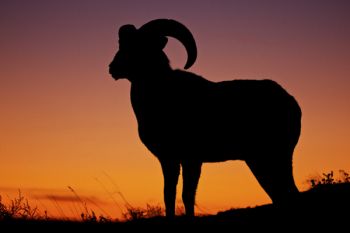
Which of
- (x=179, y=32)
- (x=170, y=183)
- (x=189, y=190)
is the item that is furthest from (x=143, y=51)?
(x=189, y=190)

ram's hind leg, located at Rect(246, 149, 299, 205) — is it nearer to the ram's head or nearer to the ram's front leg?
the ram's front leg

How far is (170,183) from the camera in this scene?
1173 centimetres

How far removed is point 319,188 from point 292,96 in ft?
7.42

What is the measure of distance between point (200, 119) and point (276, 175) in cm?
194

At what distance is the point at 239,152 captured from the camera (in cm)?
1226

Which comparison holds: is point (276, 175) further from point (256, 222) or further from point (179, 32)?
point (179, 32)

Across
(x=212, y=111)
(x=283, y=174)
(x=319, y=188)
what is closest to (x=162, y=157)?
(x=212, y=111)

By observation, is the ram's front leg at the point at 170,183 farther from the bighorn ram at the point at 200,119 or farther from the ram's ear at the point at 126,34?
the ram's ear at the point at 126,34

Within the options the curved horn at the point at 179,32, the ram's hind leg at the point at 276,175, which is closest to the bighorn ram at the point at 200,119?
the ram's hind leg at the point at 276,175

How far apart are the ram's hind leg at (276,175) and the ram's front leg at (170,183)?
1.58 m

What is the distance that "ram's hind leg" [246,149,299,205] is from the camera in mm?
11891

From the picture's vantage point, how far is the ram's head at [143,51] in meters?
12.2

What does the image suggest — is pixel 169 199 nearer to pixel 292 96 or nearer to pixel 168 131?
pixel 168 131

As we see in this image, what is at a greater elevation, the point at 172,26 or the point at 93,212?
the point at 172,26
